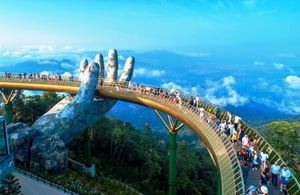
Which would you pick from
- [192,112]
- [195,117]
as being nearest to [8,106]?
[192,112]

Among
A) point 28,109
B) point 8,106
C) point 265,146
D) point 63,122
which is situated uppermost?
point 265,146

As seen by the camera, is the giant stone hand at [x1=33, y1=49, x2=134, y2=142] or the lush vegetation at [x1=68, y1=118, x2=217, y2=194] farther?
the lush vegetation at [x1=68, y1=118, x2=217, y2=194]

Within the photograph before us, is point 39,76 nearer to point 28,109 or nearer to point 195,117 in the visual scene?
point 28,109

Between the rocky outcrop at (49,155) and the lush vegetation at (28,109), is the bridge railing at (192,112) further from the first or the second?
the lush vegetation at (28,109)

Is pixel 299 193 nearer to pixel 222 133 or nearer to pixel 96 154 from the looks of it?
pixel 222 133

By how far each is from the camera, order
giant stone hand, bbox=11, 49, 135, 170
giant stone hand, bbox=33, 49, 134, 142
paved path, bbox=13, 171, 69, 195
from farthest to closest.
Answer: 1. giant stone hand, bbox=33, 49, 134, 142
2. giant stone hand, bbox=11, 49, 135, 170
3. paved path, bbox=13, 171, 69, 195

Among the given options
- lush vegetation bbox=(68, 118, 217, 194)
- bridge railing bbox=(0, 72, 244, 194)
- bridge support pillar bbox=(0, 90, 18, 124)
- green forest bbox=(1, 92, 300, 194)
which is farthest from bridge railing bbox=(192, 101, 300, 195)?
bridge support pillar bbox=(0, 90, 18, 124)

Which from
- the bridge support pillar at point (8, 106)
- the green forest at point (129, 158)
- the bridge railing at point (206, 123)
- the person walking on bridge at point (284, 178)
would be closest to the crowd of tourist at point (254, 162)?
the person walking on bridge at point (284, 178)

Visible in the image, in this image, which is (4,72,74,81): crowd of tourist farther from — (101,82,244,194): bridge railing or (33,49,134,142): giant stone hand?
(101,82,244,194): bridge railing
